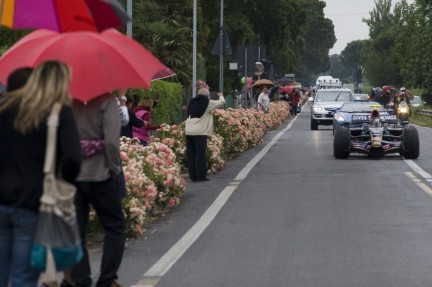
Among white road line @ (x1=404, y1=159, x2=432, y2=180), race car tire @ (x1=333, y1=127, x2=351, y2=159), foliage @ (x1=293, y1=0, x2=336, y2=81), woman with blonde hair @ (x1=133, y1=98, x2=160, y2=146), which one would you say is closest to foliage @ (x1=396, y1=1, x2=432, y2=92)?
race car tire @ (x1=333, y1=127, x2=351, y2=159)

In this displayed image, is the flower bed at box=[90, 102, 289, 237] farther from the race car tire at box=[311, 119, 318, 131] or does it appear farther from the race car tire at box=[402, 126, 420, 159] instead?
the race car tire at box=[311, 119, 318, 131]

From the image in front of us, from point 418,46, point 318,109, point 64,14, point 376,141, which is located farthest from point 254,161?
point 418,46

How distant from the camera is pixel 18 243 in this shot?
277 inches

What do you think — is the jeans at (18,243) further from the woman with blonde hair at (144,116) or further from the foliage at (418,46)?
the foliage at (418,46)

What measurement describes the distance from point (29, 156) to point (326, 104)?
4362 centimetres

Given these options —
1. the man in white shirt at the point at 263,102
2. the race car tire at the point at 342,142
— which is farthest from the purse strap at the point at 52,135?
the man in white shirt at the point at 263,102

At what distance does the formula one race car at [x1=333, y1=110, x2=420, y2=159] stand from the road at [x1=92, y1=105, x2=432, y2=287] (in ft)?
11.8

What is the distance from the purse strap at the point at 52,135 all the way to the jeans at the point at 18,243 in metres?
0.31

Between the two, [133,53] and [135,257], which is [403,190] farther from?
[133,53]

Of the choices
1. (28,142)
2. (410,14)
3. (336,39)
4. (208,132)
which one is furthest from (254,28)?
(336,39)

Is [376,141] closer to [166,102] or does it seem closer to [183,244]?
[166,102]

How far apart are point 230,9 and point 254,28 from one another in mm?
2280

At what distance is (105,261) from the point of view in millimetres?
9859

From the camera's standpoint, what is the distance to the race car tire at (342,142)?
88.9ft
